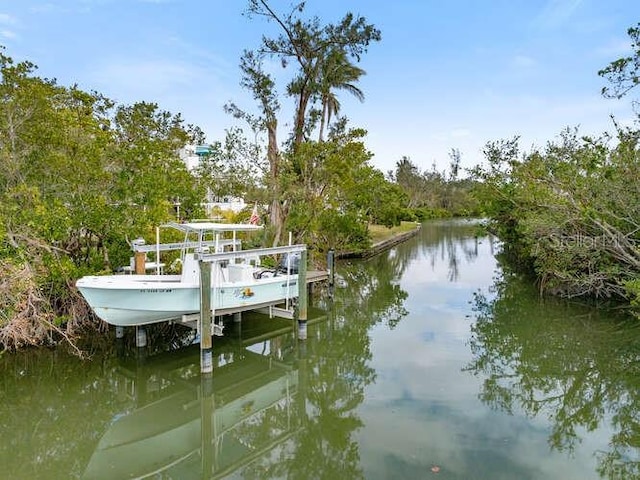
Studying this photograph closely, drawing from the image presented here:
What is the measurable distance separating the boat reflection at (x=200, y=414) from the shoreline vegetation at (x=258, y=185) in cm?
238

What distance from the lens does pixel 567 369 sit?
9617mm

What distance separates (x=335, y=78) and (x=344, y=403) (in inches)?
665

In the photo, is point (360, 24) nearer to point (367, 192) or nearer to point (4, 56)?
point (367, 192)

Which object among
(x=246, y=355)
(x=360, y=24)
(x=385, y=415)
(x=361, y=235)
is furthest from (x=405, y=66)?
(x=385, y=415)

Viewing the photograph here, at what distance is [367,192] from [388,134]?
513 inches

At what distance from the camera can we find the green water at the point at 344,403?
6023 millimetres

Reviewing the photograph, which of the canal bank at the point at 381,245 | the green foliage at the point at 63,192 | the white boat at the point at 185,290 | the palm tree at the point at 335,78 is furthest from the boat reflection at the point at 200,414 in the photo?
the canal bank at the point at 381,245

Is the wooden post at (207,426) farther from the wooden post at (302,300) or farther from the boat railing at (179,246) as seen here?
the boat railing at (179,246)

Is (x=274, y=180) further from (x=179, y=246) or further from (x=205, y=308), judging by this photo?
(x=205, y=308)

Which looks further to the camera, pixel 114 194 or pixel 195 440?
pixel 114 194

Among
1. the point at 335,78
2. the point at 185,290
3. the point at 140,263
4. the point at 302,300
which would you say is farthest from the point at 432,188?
the point at 185,290

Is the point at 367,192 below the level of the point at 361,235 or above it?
above

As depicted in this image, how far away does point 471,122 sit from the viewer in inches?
1062

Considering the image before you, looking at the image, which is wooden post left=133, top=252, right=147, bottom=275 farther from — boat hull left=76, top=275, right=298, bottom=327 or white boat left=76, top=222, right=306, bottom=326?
boat hull left=76, top=275, right=298, bottom=327
